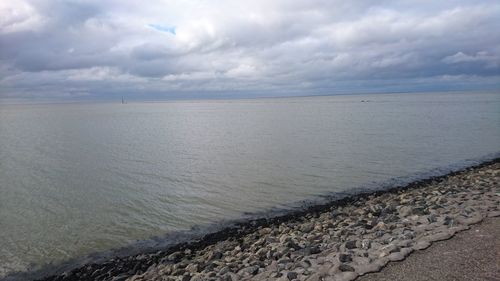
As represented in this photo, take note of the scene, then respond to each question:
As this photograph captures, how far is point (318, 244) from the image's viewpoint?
36.6ft

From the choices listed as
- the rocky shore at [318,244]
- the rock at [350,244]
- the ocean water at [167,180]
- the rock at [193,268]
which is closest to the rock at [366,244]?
the rocky shore at [318,244]

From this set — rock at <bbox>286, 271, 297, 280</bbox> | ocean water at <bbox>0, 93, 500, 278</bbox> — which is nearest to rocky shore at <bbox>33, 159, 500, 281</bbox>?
rock at <bbox>286, 271, 297, 280</bbox>

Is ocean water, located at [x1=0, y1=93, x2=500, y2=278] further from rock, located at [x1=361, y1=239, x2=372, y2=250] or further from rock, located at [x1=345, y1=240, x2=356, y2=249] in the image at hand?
rock, located at [x1=361, y1=239, x2=372, y2=250]

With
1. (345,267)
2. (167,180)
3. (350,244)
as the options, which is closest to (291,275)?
(345,267)

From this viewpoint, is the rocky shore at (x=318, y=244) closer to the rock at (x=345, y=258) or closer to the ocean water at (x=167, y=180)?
the rock at (x=345, y=258)

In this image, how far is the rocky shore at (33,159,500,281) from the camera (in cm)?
895

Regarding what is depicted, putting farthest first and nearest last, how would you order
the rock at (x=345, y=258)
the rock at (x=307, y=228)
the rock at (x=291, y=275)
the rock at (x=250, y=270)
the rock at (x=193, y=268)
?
the rock at (x=307, y=228)
the rock at (x=193, y=268)
the rock at (x=250, y=270)
the rock at (x=345, y=258)
the rock at (x=291, y=275)

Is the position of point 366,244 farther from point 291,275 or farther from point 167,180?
point 167,180

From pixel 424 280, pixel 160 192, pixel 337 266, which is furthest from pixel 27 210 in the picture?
pixel 424 280

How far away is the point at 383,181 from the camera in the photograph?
23.7 meters

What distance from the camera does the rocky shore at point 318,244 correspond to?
8945 mm

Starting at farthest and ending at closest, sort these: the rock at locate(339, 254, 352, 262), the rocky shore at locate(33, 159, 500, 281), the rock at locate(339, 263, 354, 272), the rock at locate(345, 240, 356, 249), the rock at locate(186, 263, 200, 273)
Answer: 1. the rock at locate(186, 263, 200, 273)
2. the rock at locate(345, 240, 356, 249)
3. the rocky shore at locate(33, 159, 500, 281)
4. the rock at locate(339, 254, 352, 262)
5. the rock at locate(339, 263, 354, 272)

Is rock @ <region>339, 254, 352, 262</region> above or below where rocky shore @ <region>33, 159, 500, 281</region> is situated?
above

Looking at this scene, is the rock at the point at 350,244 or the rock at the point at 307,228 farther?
the rock at the point at 307,228
